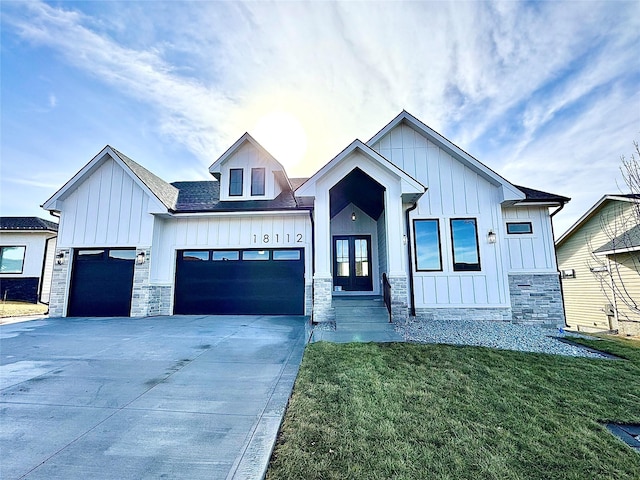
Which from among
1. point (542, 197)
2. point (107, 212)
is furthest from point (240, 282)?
point (542, 197)

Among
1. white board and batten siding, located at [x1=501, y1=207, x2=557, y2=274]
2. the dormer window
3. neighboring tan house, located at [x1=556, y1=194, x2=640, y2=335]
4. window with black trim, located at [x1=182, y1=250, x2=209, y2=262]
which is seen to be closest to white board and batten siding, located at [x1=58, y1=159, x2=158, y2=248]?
window with black trim, located at [x1=182, y1=250, x2=209, y2=262]

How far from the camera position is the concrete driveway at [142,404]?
98.8 inches

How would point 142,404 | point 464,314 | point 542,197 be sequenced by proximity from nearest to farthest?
1. point 142,404
2. point 464,314
3. point 542,197

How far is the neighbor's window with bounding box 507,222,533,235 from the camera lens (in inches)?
408

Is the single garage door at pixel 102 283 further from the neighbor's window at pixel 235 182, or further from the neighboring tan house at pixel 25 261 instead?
the neighboring tan house at pixel 25 261

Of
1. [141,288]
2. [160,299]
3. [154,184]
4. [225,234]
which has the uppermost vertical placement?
[154,184]

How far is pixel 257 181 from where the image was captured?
12180mm

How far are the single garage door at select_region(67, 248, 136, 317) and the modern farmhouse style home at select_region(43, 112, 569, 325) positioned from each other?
39 mm

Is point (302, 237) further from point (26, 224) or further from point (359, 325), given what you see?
point (26, 224)

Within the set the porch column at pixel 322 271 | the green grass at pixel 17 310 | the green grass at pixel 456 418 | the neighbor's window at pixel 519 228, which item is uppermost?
the neighbor's window at pixel 519 228

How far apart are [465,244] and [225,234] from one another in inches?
345

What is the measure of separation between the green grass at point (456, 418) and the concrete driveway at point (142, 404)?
476mm

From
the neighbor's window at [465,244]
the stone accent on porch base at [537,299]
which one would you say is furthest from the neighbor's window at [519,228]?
the neighbor's window at [465,244]

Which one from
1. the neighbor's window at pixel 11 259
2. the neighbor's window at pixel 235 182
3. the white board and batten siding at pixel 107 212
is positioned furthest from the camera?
the neighbor's window at pixel 11 259
